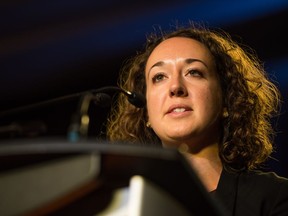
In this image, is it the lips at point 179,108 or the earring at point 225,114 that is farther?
the earring at point 225,114

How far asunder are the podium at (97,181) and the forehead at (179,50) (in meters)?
1.02

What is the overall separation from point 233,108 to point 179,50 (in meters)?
0.27

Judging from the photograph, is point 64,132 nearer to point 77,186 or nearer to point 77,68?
point 77,68

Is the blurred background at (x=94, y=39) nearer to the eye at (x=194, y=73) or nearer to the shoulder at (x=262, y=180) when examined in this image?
the eye at (x=194, y=73)

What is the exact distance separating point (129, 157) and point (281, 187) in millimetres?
879

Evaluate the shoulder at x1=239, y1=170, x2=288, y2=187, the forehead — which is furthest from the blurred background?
the shoulder at x1=239, y1=170, x2=288, y2=187

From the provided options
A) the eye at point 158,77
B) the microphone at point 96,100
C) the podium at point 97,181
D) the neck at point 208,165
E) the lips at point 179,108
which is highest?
the eye at point 158,77

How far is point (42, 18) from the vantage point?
8.27 feet

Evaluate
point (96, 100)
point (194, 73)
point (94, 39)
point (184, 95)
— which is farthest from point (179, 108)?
point (94, 39)

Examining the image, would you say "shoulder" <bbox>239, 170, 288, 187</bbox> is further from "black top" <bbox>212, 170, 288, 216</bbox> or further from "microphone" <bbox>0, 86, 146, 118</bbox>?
"microphone" <bbox>0, 86, 146, 118</bbox>

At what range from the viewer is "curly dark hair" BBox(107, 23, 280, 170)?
154 centimetres

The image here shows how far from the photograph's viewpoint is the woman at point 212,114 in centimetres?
126

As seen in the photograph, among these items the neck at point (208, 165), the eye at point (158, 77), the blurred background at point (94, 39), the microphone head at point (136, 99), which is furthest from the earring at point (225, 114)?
the blurred background at point (94, 39)

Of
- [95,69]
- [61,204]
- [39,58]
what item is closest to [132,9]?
[95,69]
